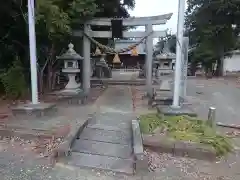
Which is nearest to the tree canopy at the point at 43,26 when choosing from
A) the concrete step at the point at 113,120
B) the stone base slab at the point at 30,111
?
the stone base slab at the point at 30,111

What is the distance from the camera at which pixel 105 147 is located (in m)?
5.09

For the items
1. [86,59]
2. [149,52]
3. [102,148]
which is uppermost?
[149,52]

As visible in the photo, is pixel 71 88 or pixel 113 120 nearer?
pixel 113 120

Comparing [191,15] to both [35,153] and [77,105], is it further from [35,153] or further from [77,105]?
[35,153]

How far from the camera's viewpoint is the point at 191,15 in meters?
23.9

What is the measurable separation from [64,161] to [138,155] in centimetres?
126

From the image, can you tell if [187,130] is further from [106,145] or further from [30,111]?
[30,111]

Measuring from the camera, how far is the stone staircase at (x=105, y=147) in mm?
4441

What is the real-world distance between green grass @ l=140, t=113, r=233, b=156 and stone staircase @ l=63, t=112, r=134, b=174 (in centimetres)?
50

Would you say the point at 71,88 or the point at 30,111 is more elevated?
the point at 71,88

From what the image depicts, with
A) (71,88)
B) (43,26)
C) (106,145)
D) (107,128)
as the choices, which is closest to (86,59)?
(71,88)

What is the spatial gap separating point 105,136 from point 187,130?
1.67 meters

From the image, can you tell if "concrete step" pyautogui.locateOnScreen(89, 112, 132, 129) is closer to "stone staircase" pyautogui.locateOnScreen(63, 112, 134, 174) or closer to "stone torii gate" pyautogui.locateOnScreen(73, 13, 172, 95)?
"stone staircase" pyautogui.locateOnScreen(63, 112, 134, 174)

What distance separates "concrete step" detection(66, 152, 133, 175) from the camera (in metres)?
4.30
